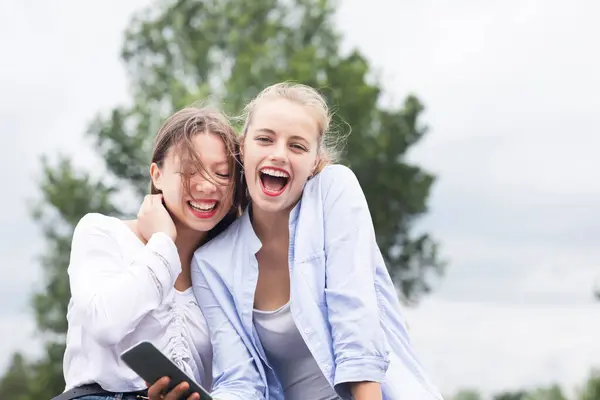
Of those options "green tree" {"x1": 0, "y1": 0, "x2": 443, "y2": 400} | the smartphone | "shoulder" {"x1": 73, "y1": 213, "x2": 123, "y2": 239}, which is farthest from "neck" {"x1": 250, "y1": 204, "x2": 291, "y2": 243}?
"green tree" {"x1": 0, "y1": 0, "x2": 443, "y2": 400}

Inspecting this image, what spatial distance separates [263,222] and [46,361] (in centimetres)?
1250

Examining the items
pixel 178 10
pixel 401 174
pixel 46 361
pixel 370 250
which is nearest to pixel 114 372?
pixel 370 250

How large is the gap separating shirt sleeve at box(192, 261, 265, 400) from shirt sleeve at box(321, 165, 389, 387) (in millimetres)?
376

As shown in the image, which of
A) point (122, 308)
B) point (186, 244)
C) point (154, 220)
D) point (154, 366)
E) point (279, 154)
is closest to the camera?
point (154, 366)

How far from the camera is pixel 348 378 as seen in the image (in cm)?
294

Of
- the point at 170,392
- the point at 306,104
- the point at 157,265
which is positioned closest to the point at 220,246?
the point at 157,265

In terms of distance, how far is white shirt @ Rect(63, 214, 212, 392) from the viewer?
3.01m

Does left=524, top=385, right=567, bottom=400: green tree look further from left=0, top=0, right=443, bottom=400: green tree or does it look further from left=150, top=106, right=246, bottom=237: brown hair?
left=150, top=106, right=246, bottom=237: brown hair

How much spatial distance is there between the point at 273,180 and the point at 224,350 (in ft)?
2.07

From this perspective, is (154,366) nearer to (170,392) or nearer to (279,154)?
(170,392)

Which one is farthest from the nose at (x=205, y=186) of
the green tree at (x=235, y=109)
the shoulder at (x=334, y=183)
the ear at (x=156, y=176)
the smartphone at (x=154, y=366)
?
the green tree at (x=235, y=109)

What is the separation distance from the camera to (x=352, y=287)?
9.95ft

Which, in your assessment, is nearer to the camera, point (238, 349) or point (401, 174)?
point (238, 349)

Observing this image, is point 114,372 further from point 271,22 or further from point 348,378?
point 271,22
